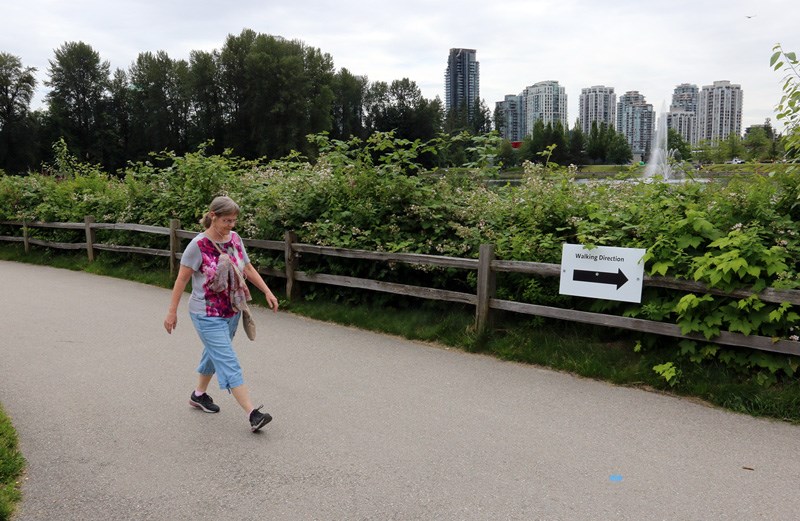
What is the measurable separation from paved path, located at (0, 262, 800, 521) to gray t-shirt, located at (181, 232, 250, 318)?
886mm

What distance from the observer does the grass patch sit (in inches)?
153

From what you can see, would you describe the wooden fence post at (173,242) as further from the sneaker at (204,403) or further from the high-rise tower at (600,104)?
the high-rise tower at (600,104)

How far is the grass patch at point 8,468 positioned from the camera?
3.88 meters

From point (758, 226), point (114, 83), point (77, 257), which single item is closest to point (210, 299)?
point (758, 226)

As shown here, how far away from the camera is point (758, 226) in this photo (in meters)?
6.14

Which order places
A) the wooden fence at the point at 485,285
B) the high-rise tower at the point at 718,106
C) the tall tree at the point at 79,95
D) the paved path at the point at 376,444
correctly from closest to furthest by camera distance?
1. the paved path at the point at 376,444
2. the wooden fence at the point at 485,285
3. the high-rise tower at the point at 718,106
4. the tall tree at the point at 79,95

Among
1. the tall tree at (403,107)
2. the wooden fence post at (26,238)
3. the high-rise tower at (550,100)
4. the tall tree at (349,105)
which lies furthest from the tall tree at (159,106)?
the high-rise tower at (550,100)

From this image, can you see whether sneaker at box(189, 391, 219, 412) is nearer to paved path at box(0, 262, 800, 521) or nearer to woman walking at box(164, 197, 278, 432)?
paved path at box(0, 262, 800, 521)

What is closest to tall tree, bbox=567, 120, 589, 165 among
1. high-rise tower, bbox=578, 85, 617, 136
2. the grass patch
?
high-rise tower, bbox=578, 85, 617, 136

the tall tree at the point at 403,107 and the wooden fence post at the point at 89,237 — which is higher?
the tall tree at the point at 403,107

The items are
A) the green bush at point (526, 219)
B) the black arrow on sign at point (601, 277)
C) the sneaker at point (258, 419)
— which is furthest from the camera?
the black arrow on sign at point (601, 277)

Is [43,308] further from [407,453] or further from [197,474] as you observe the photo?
[407,453]

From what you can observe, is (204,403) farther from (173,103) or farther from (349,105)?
(349,105)

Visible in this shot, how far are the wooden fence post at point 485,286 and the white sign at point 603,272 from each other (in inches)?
32.8
